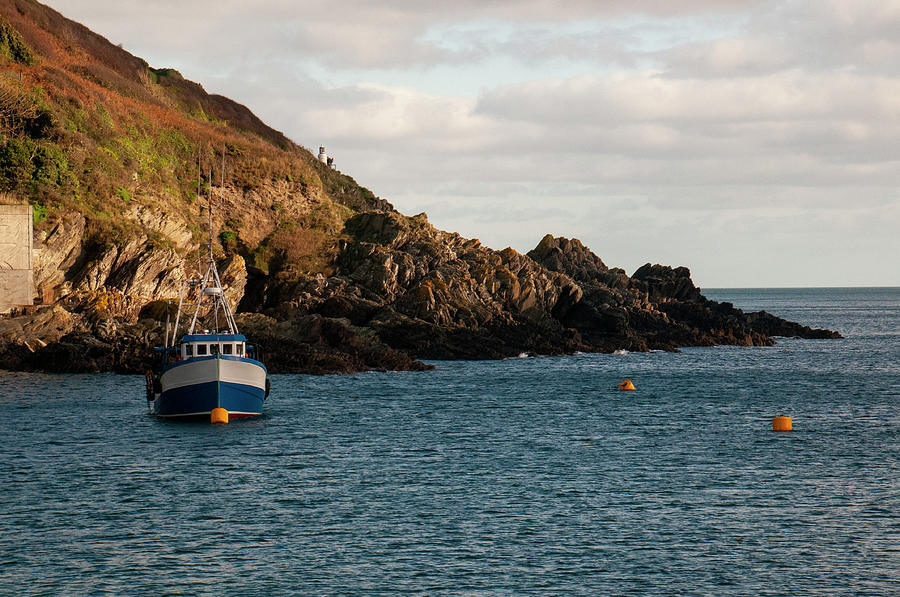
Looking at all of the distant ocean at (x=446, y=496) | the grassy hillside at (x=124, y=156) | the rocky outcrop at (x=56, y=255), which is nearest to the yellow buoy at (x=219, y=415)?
the distant ocean at (x=446, y=496)

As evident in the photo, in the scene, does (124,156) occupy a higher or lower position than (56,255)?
higher

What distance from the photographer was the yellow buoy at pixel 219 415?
1764 inches

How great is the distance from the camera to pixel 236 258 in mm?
85875

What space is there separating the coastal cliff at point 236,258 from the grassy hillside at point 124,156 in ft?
0.63

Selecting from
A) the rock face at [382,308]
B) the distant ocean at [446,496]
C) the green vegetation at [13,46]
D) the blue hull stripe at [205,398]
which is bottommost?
the distant ocean at [446,496]

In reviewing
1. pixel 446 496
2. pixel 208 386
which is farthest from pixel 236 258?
pixel 446 496

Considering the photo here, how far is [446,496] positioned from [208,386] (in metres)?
17.6

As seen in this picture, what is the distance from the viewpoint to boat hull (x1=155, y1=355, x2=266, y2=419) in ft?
145

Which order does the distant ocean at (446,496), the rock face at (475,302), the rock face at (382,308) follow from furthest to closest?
the rock face at (475,302), the rock face at (382,308), the distant ocean at (446,496)

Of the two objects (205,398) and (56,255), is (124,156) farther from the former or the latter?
(205,398)

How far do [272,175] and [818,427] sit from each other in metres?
71.3

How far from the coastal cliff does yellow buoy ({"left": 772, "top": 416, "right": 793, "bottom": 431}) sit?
31741 millimetres

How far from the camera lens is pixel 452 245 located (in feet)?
350

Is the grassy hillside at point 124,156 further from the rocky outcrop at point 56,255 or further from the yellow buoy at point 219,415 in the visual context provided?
the yellow buoy at point 219,415
